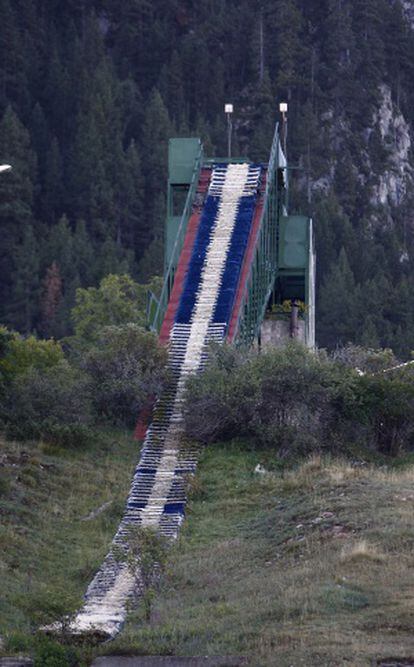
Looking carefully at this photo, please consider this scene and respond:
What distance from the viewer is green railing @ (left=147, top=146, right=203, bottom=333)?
60.9 meters

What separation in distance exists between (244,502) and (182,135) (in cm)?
9060

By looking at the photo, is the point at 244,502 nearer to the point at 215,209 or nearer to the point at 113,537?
the point at 113,537

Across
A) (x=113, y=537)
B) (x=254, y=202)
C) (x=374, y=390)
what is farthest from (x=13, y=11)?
(x=113, y=537)

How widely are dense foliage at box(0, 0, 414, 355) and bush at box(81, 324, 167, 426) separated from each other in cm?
5113

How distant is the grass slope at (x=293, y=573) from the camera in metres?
30.4

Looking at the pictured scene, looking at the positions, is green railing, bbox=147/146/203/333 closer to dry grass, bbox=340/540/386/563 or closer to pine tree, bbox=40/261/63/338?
dry grass, bbox=340/540/386/563


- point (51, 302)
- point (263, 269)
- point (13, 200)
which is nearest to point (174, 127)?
point (13, 200)

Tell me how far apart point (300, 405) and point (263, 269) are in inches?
677

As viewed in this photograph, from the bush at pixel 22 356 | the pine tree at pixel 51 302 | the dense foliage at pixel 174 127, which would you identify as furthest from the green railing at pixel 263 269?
the pine tree at pixel 51 302

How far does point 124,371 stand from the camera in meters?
53.9

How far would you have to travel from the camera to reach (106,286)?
87.9 m

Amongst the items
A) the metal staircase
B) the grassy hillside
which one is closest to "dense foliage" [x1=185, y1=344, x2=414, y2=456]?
the grassy hillside

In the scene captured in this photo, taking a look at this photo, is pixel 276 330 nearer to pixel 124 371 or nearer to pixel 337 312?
pixel 124 371

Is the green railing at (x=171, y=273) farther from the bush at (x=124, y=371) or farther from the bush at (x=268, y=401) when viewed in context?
the bush at (x=268, y=401)
